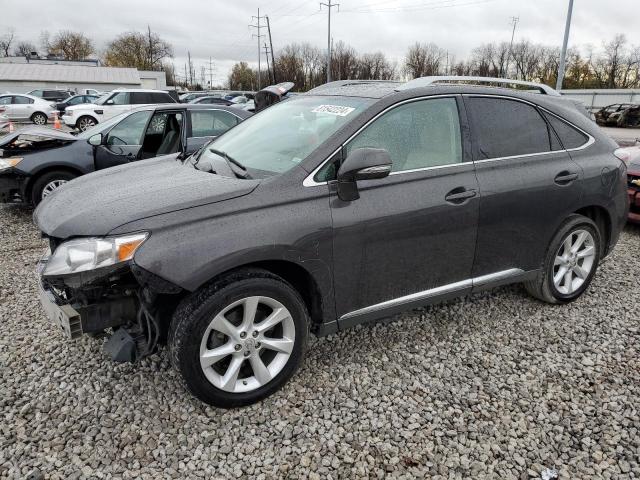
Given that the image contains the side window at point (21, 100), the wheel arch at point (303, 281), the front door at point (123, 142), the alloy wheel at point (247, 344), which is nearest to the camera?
the alloy wheel at point (247, 344)

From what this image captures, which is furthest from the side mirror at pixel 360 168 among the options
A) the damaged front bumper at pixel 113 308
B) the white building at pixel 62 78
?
the white building at pixel 62 78

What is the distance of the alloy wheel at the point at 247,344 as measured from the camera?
2.50m

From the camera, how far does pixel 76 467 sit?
227 centimetres

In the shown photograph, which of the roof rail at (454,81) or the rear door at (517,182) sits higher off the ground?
the roof rail at (454,81)

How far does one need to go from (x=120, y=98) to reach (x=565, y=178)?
64.3ft

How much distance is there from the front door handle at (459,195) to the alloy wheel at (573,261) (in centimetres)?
115

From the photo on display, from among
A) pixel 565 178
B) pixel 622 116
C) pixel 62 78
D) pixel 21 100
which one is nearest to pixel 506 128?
pixel 565 178

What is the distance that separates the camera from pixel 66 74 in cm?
5716

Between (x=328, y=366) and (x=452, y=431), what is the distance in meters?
0.88

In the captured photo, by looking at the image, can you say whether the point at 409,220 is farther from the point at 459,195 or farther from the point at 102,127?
the point at 102,127

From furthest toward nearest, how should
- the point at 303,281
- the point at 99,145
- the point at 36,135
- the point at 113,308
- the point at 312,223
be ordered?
1. the point at 99,145
2. the point at 36,135
3. the point at 303,281
4. the point at 312,223
5. the point at 113,308

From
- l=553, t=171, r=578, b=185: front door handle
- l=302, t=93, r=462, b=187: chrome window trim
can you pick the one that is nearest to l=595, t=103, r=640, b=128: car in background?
l=553, t=171, r=578, b=185: front door handle

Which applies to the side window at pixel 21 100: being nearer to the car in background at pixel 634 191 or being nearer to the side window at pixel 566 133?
the car in background at pixel 634 191

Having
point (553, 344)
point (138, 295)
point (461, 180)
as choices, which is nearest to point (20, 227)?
point (138, 295)
